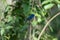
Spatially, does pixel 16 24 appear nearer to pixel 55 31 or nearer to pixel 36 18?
pixel 36 18

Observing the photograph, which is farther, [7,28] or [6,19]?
[6,19]

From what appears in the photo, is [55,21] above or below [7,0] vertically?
below

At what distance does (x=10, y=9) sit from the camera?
1.27 meters

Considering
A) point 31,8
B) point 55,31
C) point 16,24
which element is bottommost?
point 55,31

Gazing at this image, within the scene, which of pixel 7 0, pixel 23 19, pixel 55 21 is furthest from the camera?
pixel 7 0

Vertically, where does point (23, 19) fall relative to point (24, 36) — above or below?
above

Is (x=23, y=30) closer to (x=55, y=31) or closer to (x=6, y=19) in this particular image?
(x=6, y=19)

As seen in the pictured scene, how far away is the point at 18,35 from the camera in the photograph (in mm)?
1231

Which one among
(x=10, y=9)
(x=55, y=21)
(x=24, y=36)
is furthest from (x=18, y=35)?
(x=55, y=21)

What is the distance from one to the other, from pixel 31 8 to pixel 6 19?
27 centimetres

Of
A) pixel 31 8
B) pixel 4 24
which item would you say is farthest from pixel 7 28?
pixel 31 8

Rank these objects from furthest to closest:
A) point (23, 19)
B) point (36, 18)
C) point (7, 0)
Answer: point (7, 0), point (23, 19), point (36, 18)

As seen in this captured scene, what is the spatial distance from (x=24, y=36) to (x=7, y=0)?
0.43 meters

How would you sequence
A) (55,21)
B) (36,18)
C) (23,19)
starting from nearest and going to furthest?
(36,18), (23,19), (55,21)
